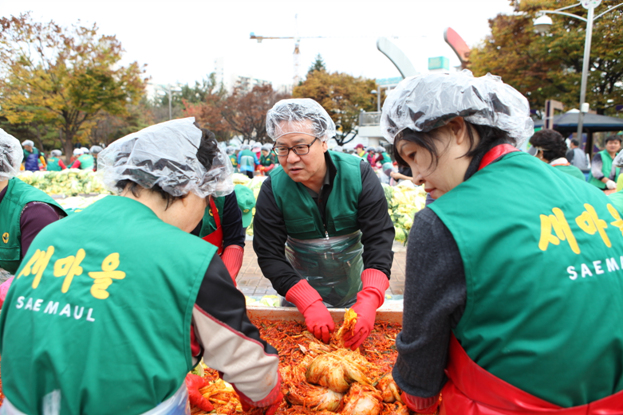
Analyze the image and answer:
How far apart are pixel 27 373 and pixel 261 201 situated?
5.08 feet

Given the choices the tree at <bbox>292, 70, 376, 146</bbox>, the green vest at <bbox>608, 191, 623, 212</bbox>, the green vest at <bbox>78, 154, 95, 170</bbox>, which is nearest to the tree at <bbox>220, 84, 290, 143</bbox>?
the tree at <bbox>292, 70, 376, 146</bbox>

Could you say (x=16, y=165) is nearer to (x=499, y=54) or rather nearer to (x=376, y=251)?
(x=376, y=251)

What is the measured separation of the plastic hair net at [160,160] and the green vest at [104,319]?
0.23 meters

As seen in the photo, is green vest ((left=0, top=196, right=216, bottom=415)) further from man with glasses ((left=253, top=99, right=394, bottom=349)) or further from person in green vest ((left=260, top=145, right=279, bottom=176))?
person in green vest ((left=260, top=145, right=279, bottom=176))

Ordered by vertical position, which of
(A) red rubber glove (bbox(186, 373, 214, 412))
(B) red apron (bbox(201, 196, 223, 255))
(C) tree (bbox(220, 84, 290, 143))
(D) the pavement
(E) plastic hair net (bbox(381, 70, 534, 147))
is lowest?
(D) the pavement

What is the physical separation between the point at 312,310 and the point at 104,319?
123 centimetres

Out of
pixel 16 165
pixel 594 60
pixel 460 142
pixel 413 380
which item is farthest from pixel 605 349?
pixel 594 60

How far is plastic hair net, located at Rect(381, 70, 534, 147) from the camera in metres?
1.16

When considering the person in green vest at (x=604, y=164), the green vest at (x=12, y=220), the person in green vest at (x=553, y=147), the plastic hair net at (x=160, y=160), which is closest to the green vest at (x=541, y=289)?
the plastic hair net at (x=160, y=160)

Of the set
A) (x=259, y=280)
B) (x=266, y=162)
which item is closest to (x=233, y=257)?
(x=259, y=280)

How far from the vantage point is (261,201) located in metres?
2.46

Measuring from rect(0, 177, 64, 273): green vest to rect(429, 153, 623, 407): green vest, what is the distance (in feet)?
7.27

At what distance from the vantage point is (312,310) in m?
2.10

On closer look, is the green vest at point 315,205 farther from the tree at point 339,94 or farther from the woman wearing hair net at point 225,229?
the tree at point 339,94
